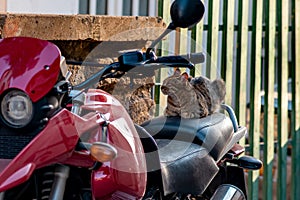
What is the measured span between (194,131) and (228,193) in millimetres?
474

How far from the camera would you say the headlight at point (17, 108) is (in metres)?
2.52

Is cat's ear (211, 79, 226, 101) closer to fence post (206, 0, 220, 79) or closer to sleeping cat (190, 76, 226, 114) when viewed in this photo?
sleeping cat (190, 76, 226, 114)

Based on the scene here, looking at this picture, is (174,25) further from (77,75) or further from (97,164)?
(77,75)

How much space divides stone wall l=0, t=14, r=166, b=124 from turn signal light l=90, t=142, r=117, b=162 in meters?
1.57

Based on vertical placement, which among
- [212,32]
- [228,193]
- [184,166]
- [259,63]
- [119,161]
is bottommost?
[228,193]

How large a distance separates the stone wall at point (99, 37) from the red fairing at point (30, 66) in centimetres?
140

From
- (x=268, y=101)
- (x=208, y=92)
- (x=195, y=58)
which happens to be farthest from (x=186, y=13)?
(x=268, y=101)

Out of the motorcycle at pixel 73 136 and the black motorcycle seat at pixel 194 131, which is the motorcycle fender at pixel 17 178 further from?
the black motorcycle seat at pixel 194 131

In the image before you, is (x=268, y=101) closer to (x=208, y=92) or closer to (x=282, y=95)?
(x=282, y=95)

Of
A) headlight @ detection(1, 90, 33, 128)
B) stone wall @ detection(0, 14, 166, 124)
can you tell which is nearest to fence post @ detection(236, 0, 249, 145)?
stone wall @ detection(0, 14, 166, 124)

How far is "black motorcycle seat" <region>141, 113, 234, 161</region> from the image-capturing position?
3.66m

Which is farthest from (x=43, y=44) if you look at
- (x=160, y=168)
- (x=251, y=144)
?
(x=251, y=144)

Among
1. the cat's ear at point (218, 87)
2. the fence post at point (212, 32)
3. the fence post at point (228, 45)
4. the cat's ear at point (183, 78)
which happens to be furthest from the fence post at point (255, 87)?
the cat's ear at point (183, 78)

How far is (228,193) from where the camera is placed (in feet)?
13.0
